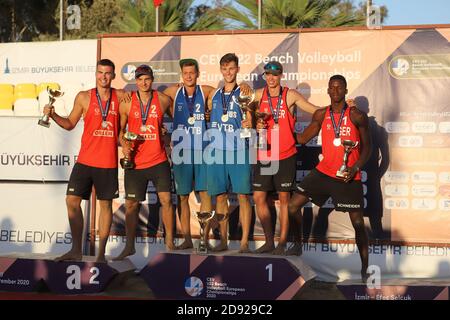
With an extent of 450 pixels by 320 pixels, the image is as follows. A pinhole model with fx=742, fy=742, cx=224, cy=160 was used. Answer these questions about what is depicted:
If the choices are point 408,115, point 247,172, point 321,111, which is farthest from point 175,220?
point 408,115

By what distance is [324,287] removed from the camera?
26.1ft

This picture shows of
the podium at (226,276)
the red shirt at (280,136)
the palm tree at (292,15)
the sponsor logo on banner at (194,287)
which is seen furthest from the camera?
the palm tree at (292,15)

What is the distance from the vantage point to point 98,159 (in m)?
7.41

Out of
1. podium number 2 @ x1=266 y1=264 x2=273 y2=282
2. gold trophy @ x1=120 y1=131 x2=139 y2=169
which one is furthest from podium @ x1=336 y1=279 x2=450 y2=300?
gold trophy @ x1=120 y1=131 x2=139 y2=169

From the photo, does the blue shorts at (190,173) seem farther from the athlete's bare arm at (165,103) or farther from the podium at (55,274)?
the podium at (55,274)

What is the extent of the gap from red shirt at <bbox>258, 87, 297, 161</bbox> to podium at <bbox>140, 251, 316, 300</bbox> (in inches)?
40.8

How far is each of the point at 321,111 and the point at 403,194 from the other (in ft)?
4.54

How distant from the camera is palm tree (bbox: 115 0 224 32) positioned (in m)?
13.9

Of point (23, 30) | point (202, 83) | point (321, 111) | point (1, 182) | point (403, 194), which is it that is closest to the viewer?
point (321, 111)

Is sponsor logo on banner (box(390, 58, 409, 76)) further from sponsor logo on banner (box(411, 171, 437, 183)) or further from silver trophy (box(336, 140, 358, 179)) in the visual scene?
silver trophy (box(336, 140, 358, 179))

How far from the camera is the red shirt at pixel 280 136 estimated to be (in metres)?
7.37

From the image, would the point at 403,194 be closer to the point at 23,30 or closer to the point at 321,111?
the point at 321,111

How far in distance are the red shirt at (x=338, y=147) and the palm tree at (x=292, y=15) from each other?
18.2 ft

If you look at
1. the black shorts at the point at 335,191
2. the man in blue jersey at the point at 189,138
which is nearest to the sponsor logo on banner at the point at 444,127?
the black shorts at the point at 335,191
